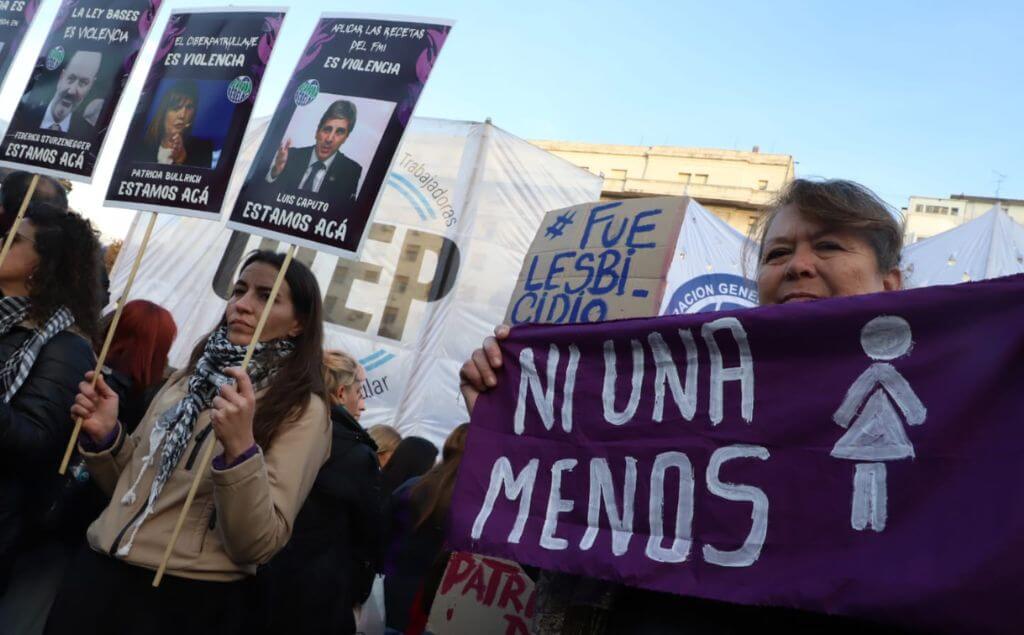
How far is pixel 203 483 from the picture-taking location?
8.41ft

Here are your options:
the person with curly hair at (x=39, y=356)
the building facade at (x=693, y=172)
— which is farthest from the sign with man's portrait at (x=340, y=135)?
the building facade at (x=693, y=172)

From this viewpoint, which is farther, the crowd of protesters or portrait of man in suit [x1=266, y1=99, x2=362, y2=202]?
portrait of man in suit [x1=266, y1=99, x2=362, y2=202]

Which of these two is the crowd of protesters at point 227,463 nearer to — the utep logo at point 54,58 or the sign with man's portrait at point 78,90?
the sign with man's portrait at point 78,90

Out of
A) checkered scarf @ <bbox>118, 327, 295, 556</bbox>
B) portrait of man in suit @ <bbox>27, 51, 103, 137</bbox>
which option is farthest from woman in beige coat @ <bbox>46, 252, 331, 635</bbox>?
portrait of man in suit @ <bbox>27, 51, 103, 137</bbox>

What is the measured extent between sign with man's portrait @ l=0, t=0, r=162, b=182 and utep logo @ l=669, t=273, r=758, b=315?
12.4ft

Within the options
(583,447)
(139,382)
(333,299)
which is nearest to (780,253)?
(583,447)

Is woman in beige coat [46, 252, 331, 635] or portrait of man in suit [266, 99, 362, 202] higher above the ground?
portrait of man in suit [266, 99, 362, 202]

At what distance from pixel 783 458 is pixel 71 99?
350cm

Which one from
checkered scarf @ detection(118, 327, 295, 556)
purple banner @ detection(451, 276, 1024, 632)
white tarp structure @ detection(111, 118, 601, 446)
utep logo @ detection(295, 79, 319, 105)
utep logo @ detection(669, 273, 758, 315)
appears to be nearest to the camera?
purple banner @ detection(451, 276, 1024, 632)

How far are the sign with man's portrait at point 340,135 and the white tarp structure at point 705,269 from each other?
3.09 m

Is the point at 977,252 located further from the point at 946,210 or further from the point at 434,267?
the point at 946,210

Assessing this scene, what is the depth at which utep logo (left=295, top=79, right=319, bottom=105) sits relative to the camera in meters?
3.22

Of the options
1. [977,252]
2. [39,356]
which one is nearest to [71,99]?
[39,356]

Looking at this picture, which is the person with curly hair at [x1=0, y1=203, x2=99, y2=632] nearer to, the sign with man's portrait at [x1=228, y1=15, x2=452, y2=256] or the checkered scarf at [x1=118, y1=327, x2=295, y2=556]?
the checkered scarf at [x1=118, y1=327, x2=295, y2=556]
